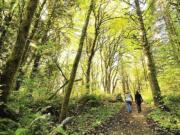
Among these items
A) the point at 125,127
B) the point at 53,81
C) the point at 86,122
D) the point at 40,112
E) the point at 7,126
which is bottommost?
the point at 125,127

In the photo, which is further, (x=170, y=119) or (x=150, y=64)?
(x=150, y=64)

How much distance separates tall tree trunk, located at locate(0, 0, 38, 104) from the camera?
295 inches

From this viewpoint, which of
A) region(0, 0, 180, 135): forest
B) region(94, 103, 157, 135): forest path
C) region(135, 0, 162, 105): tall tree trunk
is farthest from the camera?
region(135, 0, 162, 105): tall tree trunk

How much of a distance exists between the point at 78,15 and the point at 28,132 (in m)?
18.0

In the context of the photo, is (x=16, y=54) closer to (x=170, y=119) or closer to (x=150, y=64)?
(x=170, y=119)

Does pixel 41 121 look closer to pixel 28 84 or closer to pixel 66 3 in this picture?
pixel 28 84

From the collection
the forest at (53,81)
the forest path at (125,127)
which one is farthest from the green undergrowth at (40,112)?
the forest path at (125,127)

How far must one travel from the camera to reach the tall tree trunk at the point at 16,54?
7492 millimetres

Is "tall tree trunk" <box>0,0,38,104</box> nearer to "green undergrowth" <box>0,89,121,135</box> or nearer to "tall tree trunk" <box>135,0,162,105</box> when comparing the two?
"green undergrowth" <box>0,89,121,135</box>

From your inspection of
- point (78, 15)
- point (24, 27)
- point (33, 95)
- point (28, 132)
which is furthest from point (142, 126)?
point (78, 15)

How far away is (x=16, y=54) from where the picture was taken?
7527 mm

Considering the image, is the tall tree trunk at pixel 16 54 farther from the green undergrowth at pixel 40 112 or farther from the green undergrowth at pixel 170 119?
the green undergrowth at pixel 170 119

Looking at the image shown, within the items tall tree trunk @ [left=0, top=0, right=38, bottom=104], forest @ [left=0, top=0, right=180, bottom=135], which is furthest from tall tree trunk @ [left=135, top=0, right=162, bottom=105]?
tall tree trunk @ [left=0, top=0, right=38, bottom=104]

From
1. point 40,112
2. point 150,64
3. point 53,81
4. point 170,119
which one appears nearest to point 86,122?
point 170,119
